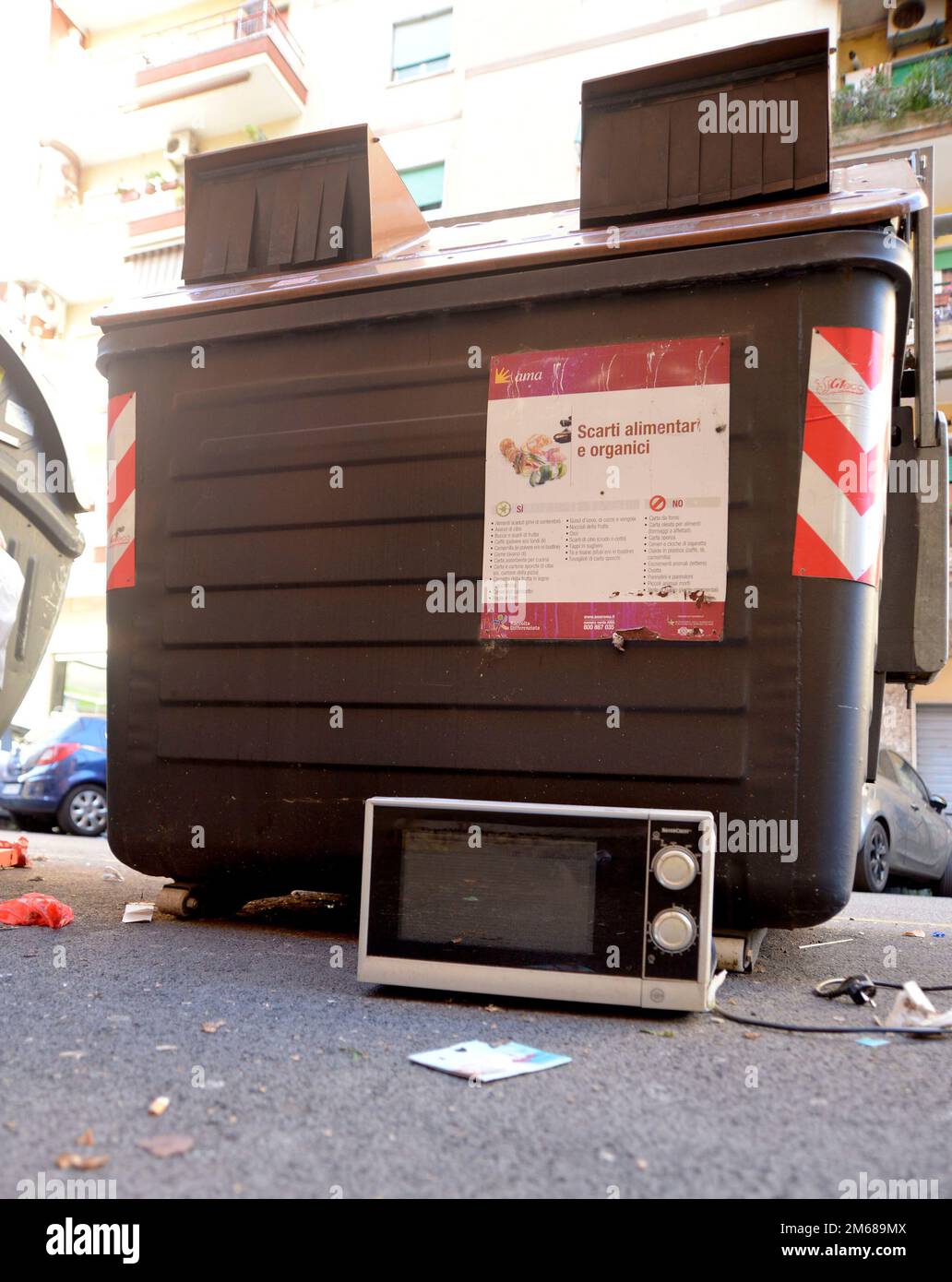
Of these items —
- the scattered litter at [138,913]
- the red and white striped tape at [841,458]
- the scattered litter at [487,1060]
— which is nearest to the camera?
the scattered litter at [487,1060]

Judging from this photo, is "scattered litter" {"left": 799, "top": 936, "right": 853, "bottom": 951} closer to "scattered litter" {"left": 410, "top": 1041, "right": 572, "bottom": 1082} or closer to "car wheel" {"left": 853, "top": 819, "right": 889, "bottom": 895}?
"scattered litter" {"left": 410, "top": 1041, "right": 572, "bottom": 1082}

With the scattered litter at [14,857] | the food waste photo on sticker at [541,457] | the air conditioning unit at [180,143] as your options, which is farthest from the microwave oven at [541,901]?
the air conditioning unit at [180,143]

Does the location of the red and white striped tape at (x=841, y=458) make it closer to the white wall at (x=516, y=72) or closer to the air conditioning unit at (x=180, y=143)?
the white wall at (x=516, y=72)

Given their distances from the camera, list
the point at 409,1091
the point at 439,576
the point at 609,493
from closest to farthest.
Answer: the point at 409,1091 < the point at 609,493 < the point at 439,576

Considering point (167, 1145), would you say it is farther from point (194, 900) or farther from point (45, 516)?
point (45, 516)

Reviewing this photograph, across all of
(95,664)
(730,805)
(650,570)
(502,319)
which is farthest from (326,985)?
(95,664)

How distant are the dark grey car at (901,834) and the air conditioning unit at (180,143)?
1516 centimetres

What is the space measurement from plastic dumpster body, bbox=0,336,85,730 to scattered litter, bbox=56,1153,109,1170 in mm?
2507

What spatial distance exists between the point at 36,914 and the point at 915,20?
47.6 feet

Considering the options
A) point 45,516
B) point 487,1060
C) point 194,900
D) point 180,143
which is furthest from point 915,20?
point 487,1060

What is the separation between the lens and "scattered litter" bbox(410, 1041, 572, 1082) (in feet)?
4.85

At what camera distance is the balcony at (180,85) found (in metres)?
15.4

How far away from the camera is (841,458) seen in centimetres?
217
